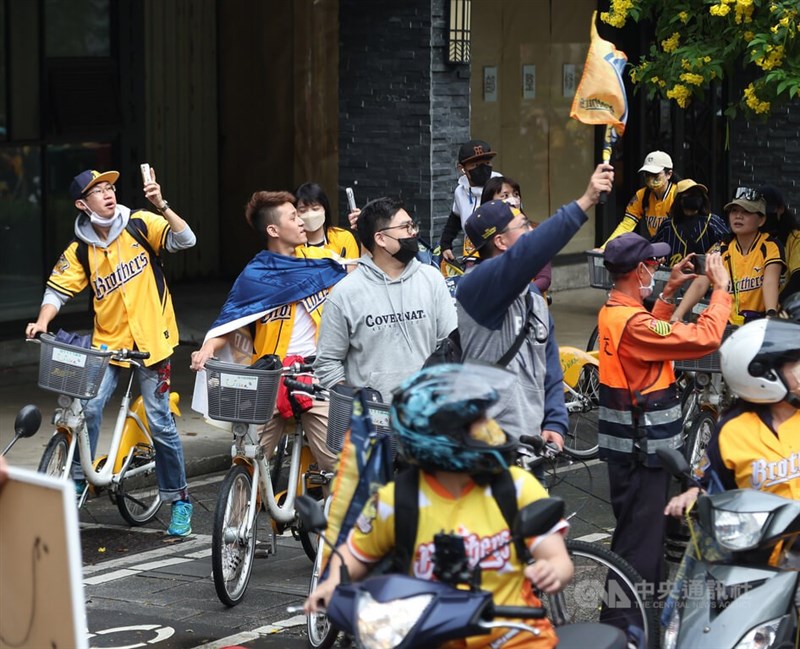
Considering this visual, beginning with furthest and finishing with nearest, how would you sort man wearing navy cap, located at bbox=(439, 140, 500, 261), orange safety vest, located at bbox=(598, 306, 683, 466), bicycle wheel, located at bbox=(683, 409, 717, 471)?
man wearing navy cap, located at bbox=(439, 140, 500, 261) < bicycle wheel, located at bbox=(683, 409, 717, 471) < orange safety vest, located at bbox=(598, 306, 683, 466)

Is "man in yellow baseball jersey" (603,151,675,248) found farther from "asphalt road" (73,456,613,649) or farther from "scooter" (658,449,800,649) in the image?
"scooter" (658,449,800,649)

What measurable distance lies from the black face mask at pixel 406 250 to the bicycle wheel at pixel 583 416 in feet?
13.6

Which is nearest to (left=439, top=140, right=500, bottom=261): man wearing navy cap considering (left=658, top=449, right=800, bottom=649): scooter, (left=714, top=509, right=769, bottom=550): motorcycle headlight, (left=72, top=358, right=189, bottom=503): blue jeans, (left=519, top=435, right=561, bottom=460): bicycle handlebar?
(left=72, top=358, right=189, bottom=503): blue jeans

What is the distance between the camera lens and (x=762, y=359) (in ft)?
19.5

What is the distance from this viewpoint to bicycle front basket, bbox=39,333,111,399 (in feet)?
29.1

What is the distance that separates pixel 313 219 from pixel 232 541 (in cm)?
278

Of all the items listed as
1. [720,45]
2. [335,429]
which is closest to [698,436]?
[720,45]

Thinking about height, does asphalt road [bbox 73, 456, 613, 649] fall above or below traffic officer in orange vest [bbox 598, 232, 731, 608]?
below

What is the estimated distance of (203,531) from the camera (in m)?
9.66

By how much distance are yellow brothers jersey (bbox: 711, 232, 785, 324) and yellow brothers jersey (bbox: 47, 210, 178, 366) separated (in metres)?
3.57

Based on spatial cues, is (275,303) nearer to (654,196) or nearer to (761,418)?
(761,418)

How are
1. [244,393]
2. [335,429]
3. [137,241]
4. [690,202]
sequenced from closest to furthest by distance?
1. [335,429]
2. [244,393]
3. [137,241]
4. [690,202]

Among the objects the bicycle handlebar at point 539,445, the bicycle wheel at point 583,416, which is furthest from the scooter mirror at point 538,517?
the bicycle wheel at point 583,416

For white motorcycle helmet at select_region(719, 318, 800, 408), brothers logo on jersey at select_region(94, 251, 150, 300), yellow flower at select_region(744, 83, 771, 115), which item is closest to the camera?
white motorcycle helmet at select_region(719, 318, 800, 408)
